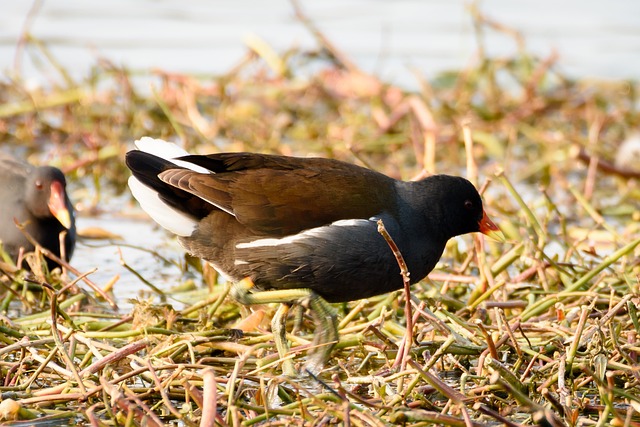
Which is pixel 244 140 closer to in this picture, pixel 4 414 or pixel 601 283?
pixel 601 283

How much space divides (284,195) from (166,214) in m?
0.43

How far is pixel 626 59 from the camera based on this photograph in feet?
30.1

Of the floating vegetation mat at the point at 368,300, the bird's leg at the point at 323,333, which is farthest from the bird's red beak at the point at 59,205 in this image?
the bird's leg at the point at 323,333

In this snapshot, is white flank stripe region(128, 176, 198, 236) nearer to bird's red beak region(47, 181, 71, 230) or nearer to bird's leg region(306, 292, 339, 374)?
bird's leg region(306, 292, 339, 374)

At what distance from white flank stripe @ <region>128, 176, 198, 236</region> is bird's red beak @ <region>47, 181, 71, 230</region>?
956 millimetres

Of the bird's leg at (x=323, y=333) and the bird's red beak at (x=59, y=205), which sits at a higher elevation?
the bird's red beak at (x=59, y=205)

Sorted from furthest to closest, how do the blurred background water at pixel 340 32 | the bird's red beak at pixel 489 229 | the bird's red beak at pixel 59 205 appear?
the blurred background water at pixel 340 32, the bird's red beak at pixel 59 205, the bird's red beak at pixel 489 229

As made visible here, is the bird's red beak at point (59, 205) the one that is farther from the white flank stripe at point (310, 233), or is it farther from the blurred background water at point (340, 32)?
the blurred background water at point (340, 32)

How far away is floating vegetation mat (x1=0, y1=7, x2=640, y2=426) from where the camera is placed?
9.00 feet

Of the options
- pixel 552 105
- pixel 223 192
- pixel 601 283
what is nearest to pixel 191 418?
pixel 223 192

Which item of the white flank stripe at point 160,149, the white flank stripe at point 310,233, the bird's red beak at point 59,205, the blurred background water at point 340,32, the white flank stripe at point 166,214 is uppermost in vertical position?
the white flank stripe at point 160,149

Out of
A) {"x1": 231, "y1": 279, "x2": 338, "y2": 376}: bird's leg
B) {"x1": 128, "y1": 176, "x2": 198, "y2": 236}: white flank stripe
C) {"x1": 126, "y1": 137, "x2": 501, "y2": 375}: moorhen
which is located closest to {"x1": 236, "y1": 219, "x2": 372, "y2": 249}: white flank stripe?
{"x1": 126, "y1": 137, "x2": 501, "y2": 375}: moorhen

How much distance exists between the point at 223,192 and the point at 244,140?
2.83 m

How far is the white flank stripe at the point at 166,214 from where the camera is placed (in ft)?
11.6
